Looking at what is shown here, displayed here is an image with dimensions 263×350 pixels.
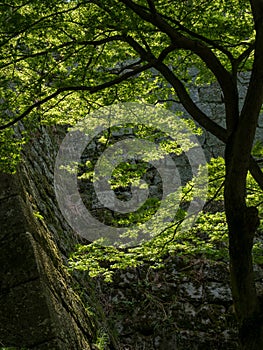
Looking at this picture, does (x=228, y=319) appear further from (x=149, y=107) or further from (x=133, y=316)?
(x=149, y=107)

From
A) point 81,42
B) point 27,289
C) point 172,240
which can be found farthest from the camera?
point 172,240

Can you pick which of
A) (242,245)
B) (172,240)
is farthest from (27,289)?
(172,240)

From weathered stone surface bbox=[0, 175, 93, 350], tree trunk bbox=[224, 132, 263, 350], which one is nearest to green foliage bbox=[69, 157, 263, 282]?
weathered stone surface bbox=[0, 175, 93, 350]

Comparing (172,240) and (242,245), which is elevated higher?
(172,240)

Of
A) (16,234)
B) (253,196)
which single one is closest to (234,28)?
(253,196)

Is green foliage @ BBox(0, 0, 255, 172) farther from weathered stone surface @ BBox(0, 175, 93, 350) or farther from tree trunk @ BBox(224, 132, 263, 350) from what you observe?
tree trunk @ BBox(224, 132, 263, 350)

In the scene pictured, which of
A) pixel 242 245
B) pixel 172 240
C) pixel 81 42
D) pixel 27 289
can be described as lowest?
pixel 27 289

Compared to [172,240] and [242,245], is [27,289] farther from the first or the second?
[172,240]

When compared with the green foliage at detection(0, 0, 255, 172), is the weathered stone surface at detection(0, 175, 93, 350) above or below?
below

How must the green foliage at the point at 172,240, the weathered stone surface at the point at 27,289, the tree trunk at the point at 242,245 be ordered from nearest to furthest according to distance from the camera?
the weathered stone surface at the point at 27,289
the tree trunk at the point at 242,245
the green foliage at the point at 172,240

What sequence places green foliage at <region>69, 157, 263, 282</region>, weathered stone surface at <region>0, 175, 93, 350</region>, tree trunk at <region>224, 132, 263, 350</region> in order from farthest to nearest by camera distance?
green foliage at <region>69, 157, 263, 282</region>
tree trunk at <region>224, 132, 263, 350</region>
weathered stone surface at <region>0, 175, 93, 350</region>

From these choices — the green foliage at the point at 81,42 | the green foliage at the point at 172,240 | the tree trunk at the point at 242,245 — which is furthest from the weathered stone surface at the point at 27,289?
the tree trunk at the point at 242,245

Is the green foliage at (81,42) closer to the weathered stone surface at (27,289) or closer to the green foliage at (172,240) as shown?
the weathered stone surface at (27,289)

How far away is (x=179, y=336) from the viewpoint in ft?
25.5
